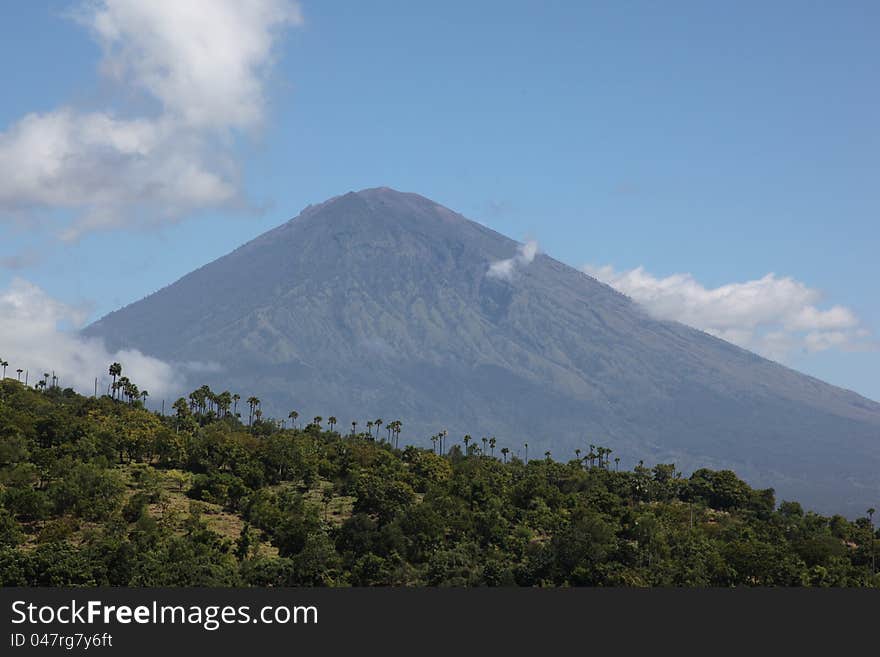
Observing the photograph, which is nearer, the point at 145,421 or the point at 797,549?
the point at 797,549

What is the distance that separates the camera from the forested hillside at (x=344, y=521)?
94.2 m

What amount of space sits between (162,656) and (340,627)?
1137cm

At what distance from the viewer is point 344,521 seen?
112 metres

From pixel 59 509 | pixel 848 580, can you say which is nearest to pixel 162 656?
pixel 59 509

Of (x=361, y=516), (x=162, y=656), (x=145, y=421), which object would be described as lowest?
(x=162, y=656)

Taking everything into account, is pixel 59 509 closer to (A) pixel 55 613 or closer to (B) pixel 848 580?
(A) pixel 55 613

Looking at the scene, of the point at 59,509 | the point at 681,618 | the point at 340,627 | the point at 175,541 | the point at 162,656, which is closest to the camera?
the point at 162,656

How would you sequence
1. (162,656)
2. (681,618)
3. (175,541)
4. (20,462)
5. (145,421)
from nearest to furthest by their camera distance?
1. (162,656)
2. (681,618)
3. (175,541)
4. (20,462)
5. (145,421)

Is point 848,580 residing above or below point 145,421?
below

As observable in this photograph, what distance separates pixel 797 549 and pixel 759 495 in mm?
43458

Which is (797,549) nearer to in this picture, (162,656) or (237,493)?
(237,493)

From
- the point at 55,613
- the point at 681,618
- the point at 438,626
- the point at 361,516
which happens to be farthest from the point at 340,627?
the point at 361,516

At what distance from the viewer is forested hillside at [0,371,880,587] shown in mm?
94188

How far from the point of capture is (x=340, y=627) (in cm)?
6644
